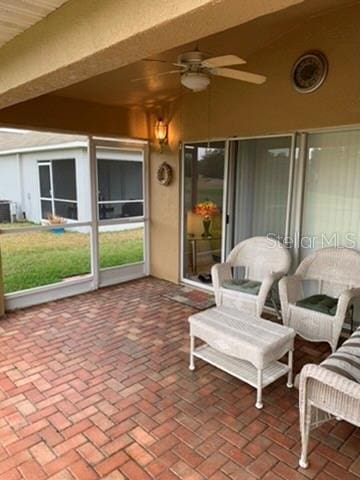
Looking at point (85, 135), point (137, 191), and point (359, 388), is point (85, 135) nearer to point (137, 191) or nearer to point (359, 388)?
point (137, 191)

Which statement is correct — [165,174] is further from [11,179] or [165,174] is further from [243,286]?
[243,286]

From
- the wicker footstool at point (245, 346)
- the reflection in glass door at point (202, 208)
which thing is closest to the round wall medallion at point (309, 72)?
the reflection in glass door at point (202, 208)

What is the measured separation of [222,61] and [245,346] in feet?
6.94

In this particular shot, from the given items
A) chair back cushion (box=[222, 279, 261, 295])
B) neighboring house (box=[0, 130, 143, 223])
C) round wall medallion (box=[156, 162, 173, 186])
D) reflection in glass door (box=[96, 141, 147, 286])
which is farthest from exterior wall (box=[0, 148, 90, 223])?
chair back cushion (box=[222, 279, 261, 295])

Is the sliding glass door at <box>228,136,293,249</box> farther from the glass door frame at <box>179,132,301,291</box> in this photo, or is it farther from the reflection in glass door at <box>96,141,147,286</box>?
the reflection in glass door at <box>96,141,147,286</box>

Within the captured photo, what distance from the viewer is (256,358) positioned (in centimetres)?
246

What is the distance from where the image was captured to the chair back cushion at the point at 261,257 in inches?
150

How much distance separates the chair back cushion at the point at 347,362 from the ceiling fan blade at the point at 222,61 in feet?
7.01

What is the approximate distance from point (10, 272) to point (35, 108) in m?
2.11

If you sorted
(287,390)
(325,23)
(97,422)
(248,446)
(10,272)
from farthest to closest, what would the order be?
(10,272) → (325,23) → (287,390) → (97,422) → (248,446)

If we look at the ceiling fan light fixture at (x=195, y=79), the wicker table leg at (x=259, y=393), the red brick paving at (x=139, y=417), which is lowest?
the red brick paving at (x=139, y=417)

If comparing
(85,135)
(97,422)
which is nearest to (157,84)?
(85,135)

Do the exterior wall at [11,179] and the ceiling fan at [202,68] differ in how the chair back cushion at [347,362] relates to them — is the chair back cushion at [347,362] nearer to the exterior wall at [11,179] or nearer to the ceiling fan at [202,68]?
the ceiling fan at [202,68]

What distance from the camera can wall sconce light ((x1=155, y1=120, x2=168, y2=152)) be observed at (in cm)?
517
